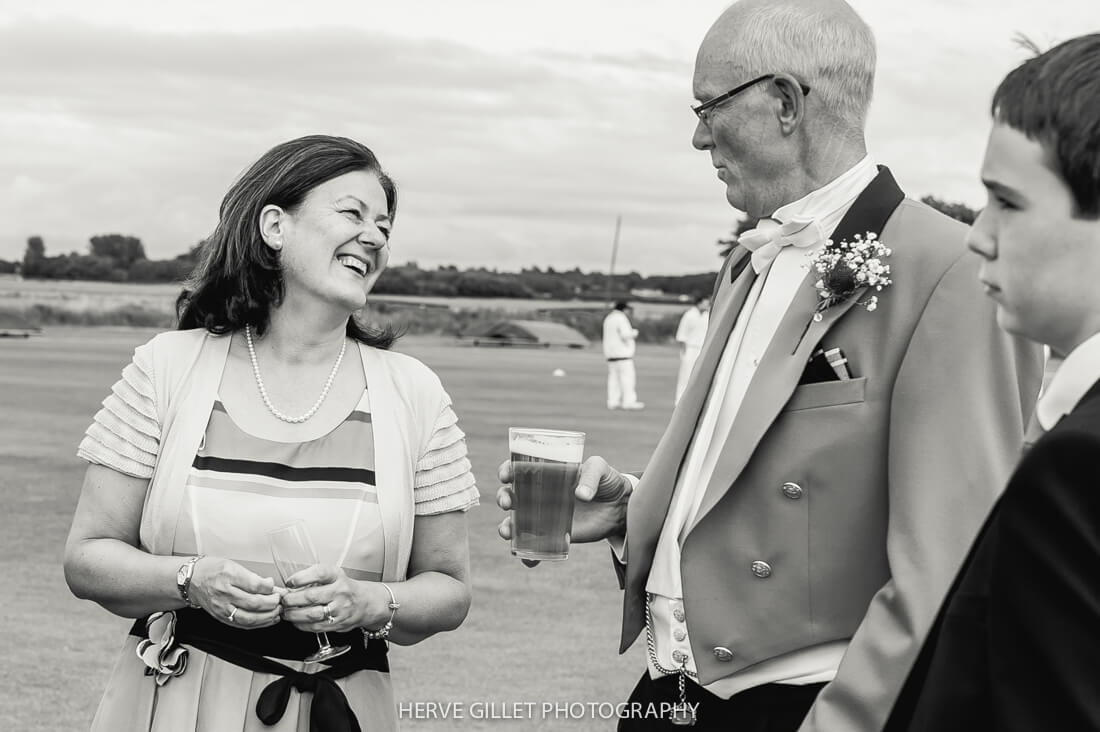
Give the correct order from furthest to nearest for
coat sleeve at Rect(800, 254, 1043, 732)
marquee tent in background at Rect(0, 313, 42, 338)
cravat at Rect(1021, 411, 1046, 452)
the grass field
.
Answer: marquee tent in background at Rect(0, 313, 42, 338) < the grass field < coat sleeve at Rect(800, 254, 1043, 732) < cravat at Rect(1021, 411, 1046, 452)

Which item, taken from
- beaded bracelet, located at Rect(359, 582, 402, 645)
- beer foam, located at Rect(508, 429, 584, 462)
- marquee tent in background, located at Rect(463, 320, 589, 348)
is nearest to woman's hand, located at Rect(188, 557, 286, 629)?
beaded bracelet, located at Rect(359, 582, 402, 645)

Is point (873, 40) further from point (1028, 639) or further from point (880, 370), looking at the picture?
point (1028, 639)

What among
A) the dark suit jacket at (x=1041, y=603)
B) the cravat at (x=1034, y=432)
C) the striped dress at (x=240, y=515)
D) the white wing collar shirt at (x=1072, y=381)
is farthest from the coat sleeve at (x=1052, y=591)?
the striped dress at (x=240, y=515)

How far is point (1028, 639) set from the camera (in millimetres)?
1520

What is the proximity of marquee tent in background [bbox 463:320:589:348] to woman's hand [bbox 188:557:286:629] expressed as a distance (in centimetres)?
7136

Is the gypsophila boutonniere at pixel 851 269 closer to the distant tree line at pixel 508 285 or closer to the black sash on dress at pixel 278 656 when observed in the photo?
the black sash on dress at pixel 278 656

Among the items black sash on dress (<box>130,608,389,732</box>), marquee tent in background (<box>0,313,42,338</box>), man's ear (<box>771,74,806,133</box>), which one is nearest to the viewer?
man's ear (<box>771,74,806,133</box>)

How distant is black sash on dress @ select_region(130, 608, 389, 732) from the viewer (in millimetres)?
3457

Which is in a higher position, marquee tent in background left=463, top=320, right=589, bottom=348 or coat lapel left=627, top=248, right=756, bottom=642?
coat lapel left=627, top=248, right=756, bottom=642

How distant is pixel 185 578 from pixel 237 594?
0.20m

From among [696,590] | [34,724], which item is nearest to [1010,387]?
[696,590]

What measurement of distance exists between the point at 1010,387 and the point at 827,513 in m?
0.47

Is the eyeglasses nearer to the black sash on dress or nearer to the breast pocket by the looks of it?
the breast pocket

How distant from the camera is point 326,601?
332 centimetres
